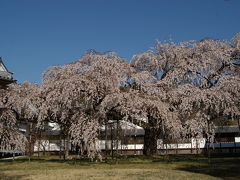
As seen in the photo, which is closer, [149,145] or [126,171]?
[126,171]

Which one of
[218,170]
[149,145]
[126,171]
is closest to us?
[126,171]

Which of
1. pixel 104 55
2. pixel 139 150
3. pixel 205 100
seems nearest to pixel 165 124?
pixel 205 100

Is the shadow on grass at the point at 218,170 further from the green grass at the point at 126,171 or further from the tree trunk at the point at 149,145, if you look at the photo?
the tree trunk at the point at 149,145

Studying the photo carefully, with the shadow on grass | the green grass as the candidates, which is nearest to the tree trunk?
the green grass

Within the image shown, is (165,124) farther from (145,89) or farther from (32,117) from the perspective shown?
(32,117)

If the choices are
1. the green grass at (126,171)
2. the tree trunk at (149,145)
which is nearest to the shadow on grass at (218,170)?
the green grass at (126,171)

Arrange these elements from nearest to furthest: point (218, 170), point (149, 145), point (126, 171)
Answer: point (126, 171) < point (218, 170) < point (149, 145)

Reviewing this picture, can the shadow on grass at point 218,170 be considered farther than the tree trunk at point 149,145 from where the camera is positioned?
No

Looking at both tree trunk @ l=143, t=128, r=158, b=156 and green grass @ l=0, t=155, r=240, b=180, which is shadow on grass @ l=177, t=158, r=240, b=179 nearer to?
green grass @ l=0, t=155, r=240, b=180

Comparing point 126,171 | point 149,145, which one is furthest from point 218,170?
point 149,145

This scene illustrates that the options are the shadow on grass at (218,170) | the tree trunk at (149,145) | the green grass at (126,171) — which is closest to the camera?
the green grass at (126,171)

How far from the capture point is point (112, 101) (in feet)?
46.5

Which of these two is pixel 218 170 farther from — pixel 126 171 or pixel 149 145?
pixel 149 145

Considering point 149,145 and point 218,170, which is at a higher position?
point 149,145
